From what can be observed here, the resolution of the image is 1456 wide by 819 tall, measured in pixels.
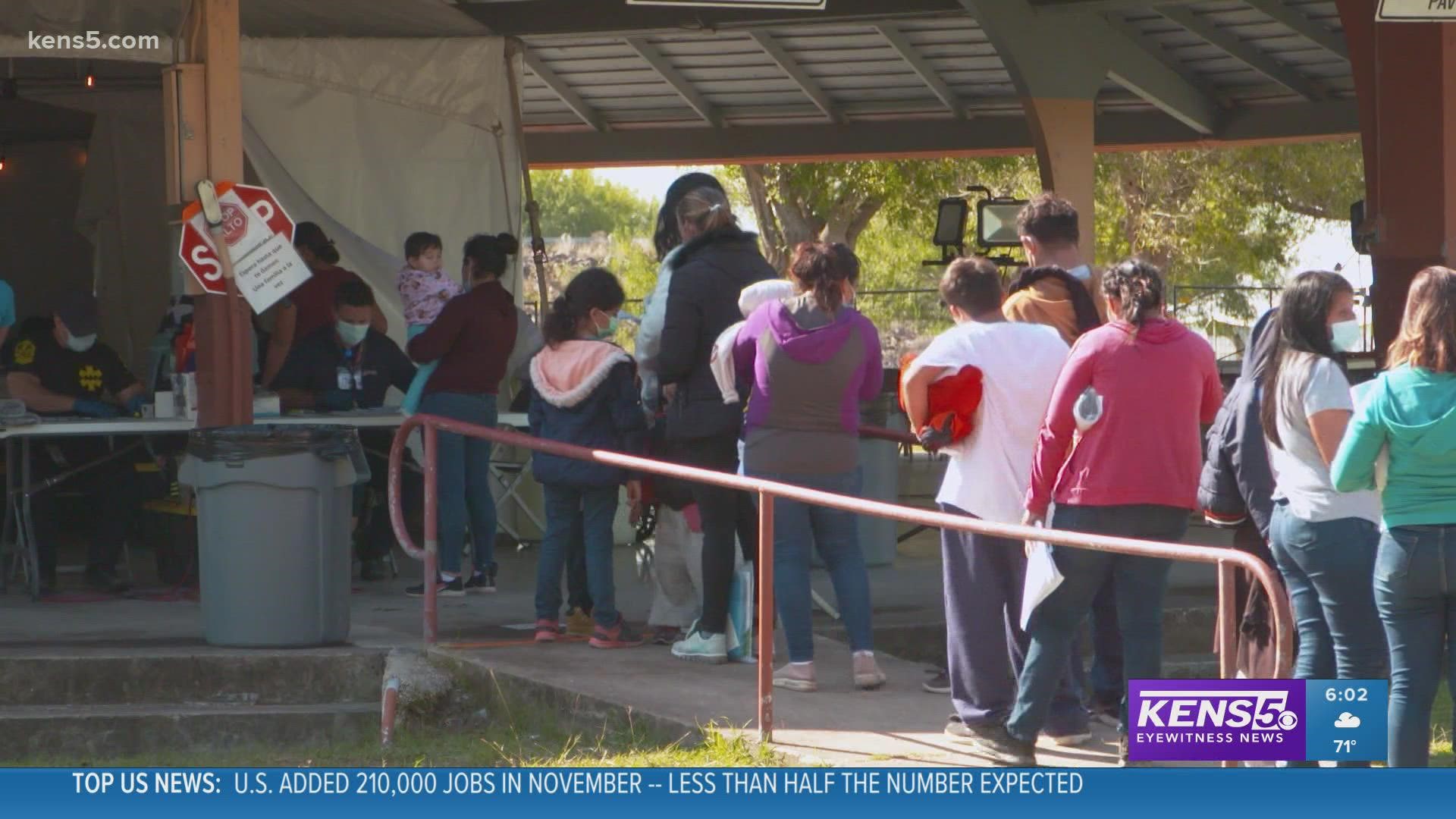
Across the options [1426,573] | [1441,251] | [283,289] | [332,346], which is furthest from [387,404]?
[1426,573]

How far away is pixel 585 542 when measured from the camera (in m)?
8.12

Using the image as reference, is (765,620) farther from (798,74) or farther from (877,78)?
(877,78)

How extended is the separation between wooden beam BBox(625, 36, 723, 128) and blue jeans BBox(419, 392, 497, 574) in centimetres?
583

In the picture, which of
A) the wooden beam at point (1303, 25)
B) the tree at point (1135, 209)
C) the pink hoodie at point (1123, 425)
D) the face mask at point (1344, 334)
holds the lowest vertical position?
the pink hoodie at point (1123, 425)

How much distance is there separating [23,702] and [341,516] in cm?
140

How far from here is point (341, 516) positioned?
8055 mm

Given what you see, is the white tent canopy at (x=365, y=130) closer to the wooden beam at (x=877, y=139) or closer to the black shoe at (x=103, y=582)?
the black shoe at (x=103, y=582)

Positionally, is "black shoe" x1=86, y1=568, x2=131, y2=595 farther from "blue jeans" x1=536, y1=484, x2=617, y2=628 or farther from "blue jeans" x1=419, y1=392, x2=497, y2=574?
"blue jeans" x1=536, y1=484, x2=617, y2=628

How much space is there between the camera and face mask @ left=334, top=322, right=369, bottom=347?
33.2 ft

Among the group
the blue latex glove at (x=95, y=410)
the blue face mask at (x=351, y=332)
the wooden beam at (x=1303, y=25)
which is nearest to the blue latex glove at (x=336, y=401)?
the blue face mask at (x=351, y=332)

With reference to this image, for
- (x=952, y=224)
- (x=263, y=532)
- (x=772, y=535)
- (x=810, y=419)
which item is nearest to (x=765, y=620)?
(x=772, y=535)

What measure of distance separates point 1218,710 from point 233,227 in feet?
16.7

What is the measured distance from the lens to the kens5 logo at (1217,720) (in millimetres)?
4523

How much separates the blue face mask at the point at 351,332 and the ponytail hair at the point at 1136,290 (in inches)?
207
